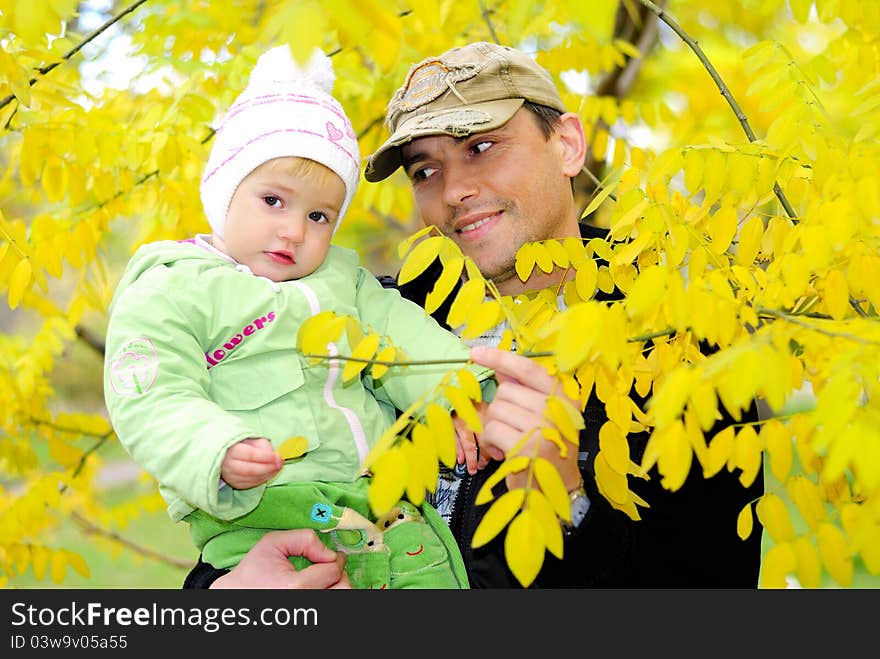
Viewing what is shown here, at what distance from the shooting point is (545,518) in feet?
5.08

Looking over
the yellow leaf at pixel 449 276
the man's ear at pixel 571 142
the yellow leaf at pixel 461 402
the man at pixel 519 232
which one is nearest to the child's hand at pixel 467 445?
the man at pixel 519 232

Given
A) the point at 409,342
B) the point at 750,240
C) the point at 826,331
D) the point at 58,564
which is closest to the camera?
the point at 826,331

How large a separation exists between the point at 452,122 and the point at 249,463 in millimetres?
1409

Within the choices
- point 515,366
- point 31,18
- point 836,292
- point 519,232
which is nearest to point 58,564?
point 519,232

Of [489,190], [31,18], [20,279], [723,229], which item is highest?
[489,190]

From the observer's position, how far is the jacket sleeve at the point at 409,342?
96.7 inches

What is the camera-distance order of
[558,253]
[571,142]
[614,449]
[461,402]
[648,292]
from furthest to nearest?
[571,142], [558,253], [614,449], [461,402], [648,292]

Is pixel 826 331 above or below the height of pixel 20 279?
below

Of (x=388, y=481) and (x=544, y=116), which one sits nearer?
(x=388, y=481)

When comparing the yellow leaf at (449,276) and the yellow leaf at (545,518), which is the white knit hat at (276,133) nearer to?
the yellow leaf at (449,276)

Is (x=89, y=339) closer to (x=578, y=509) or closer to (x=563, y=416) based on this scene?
(x=578, y=509)

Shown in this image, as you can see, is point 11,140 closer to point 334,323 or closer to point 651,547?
point 334,323

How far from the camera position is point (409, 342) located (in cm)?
253

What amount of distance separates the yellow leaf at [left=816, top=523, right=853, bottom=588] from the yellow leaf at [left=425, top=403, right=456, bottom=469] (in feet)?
2.30
